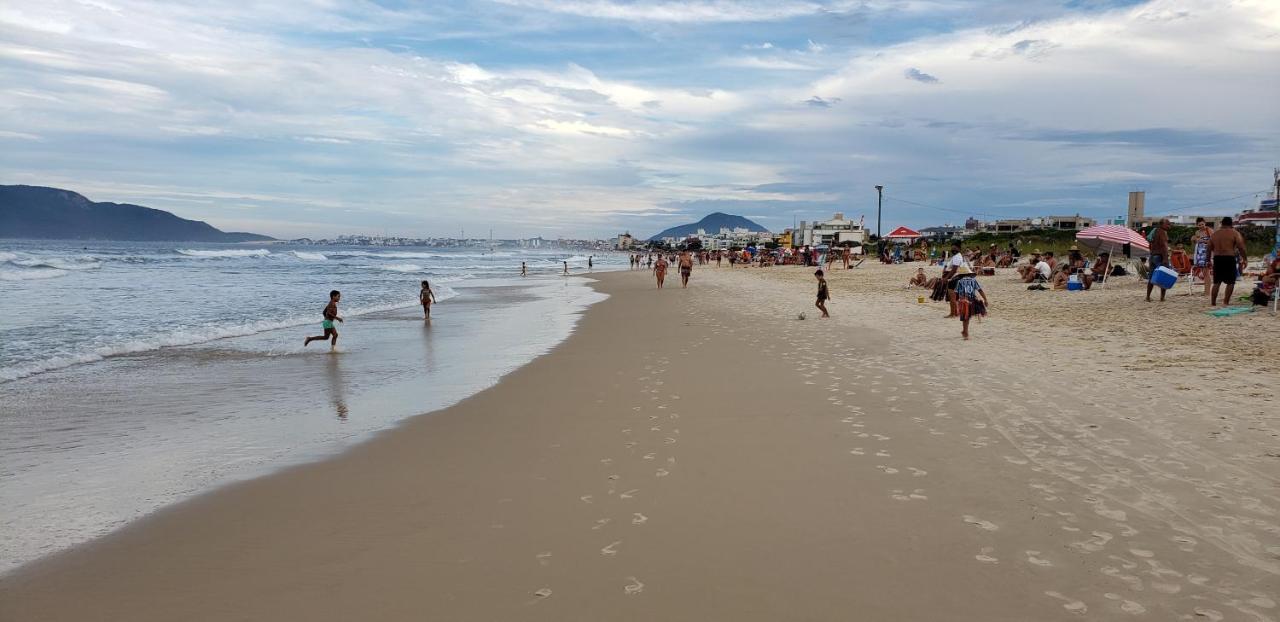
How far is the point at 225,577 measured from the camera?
3.60 meters

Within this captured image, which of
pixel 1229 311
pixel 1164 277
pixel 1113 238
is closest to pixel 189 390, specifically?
pixel 1229 311

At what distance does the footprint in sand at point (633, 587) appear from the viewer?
3.31 meters

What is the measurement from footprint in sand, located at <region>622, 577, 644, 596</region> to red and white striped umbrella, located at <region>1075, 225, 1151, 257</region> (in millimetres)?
18931

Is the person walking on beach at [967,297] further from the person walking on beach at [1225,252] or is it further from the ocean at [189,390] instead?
the ocean at [189,390]

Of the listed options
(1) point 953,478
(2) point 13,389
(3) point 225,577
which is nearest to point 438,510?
(3) point 225,577

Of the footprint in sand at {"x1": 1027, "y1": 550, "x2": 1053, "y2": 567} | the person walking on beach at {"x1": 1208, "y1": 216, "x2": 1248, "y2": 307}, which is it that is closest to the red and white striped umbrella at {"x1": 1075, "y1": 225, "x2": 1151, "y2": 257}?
the person walking on beach at {"x1": 1208, "y1": 216, "x2": 1248, "y2": 307}

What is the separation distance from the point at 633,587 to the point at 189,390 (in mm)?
8238

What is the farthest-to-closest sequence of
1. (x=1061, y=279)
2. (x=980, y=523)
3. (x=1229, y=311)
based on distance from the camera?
(x=1061, y=279)
(x=1229, y=311)
(x=980, y=523)

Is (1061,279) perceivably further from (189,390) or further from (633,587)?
(189,390)

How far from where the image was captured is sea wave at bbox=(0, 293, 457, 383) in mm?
10562

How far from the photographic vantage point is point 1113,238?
17906 mm

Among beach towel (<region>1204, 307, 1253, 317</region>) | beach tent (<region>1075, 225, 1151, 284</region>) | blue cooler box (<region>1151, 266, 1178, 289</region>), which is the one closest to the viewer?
beach towel (<region>1204, 307, 1253, 317</region>)

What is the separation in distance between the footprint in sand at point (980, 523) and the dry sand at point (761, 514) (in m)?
0.01

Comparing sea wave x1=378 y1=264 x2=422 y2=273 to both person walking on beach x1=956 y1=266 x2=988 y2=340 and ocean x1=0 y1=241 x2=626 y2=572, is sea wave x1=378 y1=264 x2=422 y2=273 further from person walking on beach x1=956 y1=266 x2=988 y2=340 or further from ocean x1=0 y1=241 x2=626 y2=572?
person walking on beach x1=956 y1=266 x2=988 y2=340
